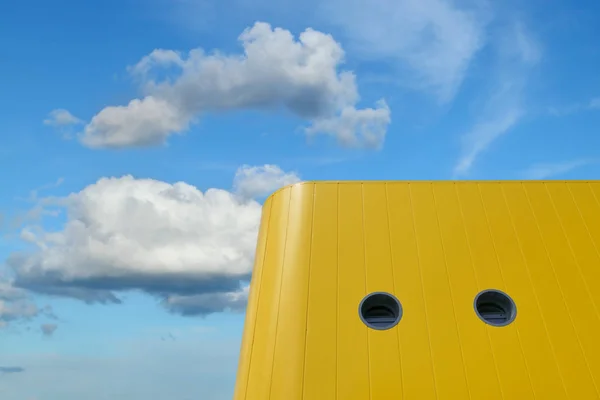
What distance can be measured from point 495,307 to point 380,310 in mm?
2411

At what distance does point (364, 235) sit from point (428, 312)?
2.08 metres

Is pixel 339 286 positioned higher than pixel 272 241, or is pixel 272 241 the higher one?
pixel 272 241

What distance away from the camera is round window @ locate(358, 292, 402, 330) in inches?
405

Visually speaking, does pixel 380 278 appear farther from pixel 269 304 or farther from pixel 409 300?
pixel 269 304

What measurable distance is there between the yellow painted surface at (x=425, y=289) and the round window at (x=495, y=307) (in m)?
0.13

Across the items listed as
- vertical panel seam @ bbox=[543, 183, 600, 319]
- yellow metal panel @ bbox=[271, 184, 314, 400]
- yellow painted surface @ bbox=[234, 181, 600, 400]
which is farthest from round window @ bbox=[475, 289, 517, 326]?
yellow metal panel @ bbox=[271, 184, 314, 400]

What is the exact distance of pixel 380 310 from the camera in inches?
421

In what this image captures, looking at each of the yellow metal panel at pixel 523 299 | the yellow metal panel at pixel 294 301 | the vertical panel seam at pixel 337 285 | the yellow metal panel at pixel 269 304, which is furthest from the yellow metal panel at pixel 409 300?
the yellow metal panel at pixel 269 304

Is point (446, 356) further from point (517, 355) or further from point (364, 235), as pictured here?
point (364, 235)

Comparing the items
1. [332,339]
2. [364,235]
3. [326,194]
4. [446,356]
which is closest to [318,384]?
[332,339]

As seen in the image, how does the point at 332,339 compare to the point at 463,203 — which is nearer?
the point at 332,339

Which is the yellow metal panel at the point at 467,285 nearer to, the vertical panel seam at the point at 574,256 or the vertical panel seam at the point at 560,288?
the vertical panel seam at the point at 560,288

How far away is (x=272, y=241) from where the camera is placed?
1188cm

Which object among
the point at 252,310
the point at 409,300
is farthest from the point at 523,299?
the point at 252,310
